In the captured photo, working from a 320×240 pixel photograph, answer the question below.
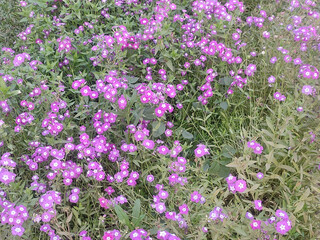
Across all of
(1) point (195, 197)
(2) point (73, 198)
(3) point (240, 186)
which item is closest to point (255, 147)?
(3) point (240, 186)

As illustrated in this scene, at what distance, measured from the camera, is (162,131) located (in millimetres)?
2801

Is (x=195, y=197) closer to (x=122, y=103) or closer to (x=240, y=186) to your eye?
(x=240, y=186)

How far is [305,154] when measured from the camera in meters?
2.65

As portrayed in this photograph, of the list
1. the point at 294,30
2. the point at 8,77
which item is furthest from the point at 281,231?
the point at 8,77

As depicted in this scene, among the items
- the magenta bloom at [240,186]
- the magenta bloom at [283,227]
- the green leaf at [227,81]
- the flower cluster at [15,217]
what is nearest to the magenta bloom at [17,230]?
the flower cluster at [15,217]

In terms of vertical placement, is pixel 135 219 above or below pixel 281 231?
below

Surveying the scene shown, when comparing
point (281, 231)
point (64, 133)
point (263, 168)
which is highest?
point (281, 231)

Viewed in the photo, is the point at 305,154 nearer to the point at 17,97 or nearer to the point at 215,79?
the point at 215,79

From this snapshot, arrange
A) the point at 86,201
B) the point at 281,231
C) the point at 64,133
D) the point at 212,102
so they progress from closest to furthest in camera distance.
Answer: the point at 281,231 → the point at 86,201 → the point at 64,133 → the point at 212,102

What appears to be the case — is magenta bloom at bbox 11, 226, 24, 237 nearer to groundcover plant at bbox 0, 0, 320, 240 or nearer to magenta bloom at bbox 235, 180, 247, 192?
groundcover plant at bbox 0, 0, 320, 240

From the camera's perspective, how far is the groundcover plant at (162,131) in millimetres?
2262

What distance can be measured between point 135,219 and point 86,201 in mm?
462

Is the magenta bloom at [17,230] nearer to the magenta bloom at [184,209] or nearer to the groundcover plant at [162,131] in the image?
the groundcover plant at [162,131]

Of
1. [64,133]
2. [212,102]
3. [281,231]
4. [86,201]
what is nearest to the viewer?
[281,231]
